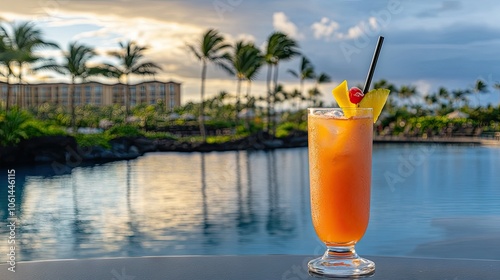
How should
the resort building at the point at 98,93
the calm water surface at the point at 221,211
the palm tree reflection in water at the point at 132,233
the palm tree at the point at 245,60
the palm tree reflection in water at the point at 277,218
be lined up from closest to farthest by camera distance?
the palm tree reflection in water at the point at 132,233, the calm water surface at the point at 221,211, the palm tree reflection in water at the point at 277,218, the palm tree at the point at 245,60, the resort building at the point at 98,93

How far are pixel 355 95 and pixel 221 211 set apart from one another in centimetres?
1217

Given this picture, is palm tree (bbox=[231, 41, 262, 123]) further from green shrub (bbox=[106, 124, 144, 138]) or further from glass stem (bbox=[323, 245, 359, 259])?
glass stem (bbox=[323, 245, 359, 259])

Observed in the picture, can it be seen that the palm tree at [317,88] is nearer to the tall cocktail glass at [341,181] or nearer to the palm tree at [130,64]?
the palm tree at [130,64]

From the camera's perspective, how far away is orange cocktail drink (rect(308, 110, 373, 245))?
182cm

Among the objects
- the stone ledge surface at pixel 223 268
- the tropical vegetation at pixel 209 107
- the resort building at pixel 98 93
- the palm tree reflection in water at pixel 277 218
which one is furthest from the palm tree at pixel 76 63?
the resort building at pixel 98 93

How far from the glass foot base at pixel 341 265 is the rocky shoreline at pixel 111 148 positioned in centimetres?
2291

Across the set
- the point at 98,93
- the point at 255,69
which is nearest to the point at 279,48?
the point at 255,69

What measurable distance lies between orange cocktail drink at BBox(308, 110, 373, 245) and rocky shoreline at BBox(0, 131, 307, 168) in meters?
22.9

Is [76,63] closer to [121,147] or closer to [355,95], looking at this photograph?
[121,147]

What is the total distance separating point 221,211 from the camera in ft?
45.5

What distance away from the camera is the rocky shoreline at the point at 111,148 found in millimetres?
24250

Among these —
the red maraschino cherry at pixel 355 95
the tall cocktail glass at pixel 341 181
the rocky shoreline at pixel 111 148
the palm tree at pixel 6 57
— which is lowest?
the rocky shoreline at pixel 111 148

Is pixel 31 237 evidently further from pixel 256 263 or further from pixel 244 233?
pixel 256 263

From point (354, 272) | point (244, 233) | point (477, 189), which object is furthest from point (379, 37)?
point (477, 189)
